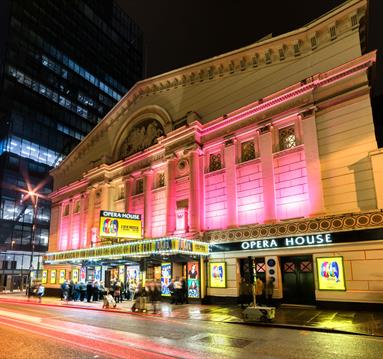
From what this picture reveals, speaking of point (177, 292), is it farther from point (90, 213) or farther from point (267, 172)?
point (90, 213)

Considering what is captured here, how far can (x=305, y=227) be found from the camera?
64.0ft

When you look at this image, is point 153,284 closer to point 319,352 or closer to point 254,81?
point 319,352

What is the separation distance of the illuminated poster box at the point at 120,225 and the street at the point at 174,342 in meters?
12.6

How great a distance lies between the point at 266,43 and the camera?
977 inches

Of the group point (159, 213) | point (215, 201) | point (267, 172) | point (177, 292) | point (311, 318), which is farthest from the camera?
point (159, 213)

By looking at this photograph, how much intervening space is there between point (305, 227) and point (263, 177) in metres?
4.70

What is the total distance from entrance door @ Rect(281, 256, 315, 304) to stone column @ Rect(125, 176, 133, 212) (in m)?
16.6

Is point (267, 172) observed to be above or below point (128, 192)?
below

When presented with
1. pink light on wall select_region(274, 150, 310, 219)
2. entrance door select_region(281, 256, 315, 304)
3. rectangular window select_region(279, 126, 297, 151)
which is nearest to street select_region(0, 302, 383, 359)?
entrance door select_region(281, 256, 315, 304)

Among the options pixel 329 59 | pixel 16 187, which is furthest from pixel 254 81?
pixel 16 187

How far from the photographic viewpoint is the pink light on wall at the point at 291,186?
68.7ft

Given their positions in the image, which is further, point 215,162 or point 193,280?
point 215,162

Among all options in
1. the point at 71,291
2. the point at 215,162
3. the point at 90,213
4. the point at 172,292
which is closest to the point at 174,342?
the point at 172,292

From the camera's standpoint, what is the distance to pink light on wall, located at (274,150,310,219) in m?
21.0
